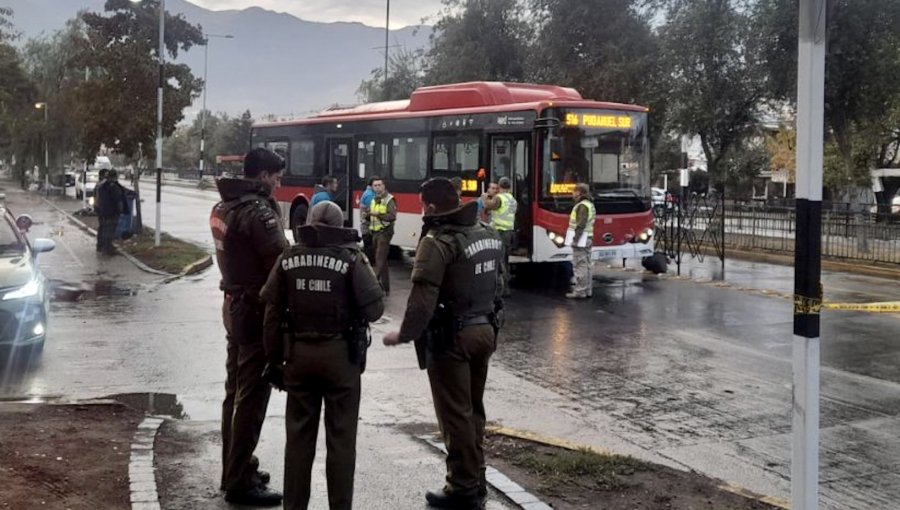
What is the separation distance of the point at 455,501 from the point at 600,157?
37.5 feet

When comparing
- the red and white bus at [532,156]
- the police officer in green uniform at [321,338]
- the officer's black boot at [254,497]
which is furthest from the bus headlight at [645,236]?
the police officer in green uniform at [321,338]

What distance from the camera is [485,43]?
34.5 m

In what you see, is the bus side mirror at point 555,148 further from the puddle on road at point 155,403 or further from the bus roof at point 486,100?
the puddle on road at point 155,403

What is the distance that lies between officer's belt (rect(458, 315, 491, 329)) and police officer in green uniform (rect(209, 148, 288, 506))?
1.14 m

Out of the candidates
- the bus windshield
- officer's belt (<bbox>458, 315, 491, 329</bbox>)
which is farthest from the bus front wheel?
officer's belt (<bbox>458, 315, 491, 329</bbox>)

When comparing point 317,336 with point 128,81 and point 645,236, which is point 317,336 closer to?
point 645,236

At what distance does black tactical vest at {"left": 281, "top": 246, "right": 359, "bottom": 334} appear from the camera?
15.6ft

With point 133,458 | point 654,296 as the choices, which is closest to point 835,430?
point 133,458

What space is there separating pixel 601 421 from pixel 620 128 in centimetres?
963

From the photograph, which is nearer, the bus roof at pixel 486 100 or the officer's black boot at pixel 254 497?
the officer's black boot at pixel 254 497

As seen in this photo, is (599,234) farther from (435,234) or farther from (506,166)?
(435,234)

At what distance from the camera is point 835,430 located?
7.23 meters

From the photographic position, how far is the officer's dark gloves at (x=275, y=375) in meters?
5.00

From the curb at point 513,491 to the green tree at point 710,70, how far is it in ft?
65.8
